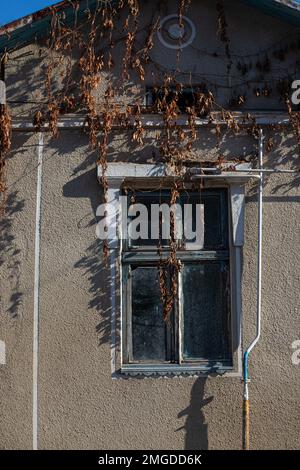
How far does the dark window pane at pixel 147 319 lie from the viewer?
22.0ft

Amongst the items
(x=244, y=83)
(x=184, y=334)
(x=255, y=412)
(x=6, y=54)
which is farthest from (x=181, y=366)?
(x=6, y=54)

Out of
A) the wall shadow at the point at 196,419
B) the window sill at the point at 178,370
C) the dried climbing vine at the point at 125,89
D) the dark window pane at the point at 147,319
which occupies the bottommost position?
the wall shadow at the point at 196,419

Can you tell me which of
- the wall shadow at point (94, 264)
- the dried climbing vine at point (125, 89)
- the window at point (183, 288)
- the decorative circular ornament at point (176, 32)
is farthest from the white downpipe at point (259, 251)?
the wall shadow at point (94, 264)

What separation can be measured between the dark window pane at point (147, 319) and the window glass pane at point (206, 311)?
0.22 meters

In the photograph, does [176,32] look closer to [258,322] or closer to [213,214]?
[213,214]

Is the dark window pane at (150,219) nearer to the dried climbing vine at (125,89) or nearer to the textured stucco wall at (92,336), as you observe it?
the dried climbing vine at (125,89)

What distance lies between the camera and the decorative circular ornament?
6.93 metres

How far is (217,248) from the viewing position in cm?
677

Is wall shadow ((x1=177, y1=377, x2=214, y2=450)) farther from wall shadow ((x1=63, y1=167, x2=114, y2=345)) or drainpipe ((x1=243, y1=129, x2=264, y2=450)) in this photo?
wall shadow ((x1=63, y1=167, x2=114, y2=345))

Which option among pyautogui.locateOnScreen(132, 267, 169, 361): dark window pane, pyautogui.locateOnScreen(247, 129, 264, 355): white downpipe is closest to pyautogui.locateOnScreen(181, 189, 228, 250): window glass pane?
pyautogui.locateOnScreen(247, 129, 264, 355): white downpipe

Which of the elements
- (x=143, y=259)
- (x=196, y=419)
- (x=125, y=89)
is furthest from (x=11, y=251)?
(x=196, y=419)

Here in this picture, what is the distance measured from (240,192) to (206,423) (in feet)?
6.49

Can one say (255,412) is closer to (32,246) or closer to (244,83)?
(32,246)

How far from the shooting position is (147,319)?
22.1 feet
